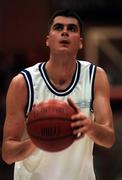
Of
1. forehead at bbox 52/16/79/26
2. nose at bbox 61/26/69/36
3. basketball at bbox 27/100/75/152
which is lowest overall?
basketball at bbox 27/100/75/152

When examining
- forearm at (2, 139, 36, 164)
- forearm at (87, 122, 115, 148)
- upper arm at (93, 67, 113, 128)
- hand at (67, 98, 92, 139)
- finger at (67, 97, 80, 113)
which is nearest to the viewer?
hand at (67, 98, 92, 139)

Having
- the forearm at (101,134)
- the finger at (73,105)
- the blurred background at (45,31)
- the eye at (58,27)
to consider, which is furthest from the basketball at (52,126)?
the blurred background at (45,31)

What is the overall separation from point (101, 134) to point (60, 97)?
1.20 feet

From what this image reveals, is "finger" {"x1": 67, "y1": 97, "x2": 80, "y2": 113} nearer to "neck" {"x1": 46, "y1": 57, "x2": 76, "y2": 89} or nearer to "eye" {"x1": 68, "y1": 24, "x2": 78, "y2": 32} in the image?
"neck" {"x1": 46, "y1": 57, "x2": 76, "y2": 89}

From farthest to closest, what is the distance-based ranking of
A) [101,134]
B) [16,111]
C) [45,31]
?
[45,31] → [16,111] → [101,134]

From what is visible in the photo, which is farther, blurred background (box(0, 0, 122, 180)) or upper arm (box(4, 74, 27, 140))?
blurred background (box(0, 0, 122, 180))

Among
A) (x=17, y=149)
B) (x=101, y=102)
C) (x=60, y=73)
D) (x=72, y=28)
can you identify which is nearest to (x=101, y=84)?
(x=101, y=102)

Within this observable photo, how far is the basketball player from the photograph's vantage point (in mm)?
3809

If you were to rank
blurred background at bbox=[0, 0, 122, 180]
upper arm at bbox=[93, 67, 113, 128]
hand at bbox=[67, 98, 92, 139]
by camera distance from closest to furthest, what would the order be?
1. hand at bbox=[67, 98, 92, 139]
2. upper arm at bbox=[93, 67, 113, 128]
3. blurred background at bbox=[0, 0, 122, 180]

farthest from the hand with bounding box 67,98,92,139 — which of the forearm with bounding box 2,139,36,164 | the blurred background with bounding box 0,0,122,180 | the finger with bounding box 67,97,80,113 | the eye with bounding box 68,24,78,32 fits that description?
the blurred background with bounding box 0,0,122,180

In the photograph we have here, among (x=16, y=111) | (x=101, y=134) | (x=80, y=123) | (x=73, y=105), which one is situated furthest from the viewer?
(x=16, y=111)

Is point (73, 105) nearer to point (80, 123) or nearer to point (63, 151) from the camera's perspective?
point (80, 123)

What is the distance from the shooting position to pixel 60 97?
152 inches

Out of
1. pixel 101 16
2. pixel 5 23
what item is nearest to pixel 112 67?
pixel 101 16
